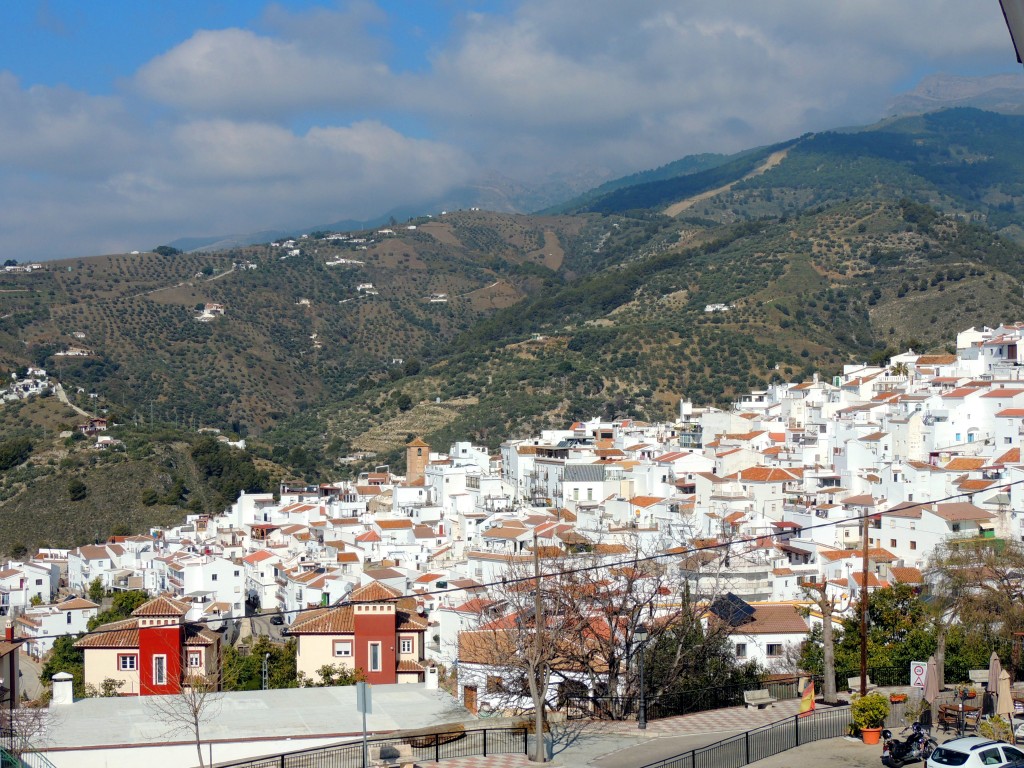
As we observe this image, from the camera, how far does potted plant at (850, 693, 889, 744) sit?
14740mm

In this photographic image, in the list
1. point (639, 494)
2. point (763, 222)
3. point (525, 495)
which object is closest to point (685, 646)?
point (639, 494)

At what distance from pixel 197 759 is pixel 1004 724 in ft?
32.8

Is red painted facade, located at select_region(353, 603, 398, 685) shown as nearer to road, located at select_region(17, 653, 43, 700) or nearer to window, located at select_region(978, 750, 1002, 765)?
road, located at select_region(17, 653, 43, 700)

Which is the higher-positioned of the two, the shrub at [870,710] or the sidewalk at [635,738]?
the shrub at [870,710]

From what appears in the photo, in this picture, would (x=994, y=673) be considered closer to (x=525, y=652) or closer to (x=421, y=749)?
(x=525, y=652)

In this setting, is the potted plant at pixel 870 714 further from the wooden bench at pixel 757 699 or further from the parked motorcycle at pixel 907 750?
the wooden bench at pixel 757 699

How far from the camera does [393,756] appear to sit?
14359mm

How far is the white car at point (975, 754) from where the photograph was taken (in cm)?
1205

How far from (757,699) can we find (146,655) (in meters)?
14.5

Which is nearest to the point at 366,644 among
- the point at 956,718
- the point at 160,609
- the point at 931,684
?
the point at 160,609

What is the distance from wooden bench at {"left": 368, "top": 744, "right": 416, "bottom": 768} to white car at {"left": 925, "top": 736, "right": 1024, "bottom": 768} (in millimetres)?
5554

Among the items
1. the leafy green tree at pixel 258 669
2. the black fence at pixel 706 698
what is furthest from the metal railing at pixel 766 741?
the leafy green tree at pixel 258 669

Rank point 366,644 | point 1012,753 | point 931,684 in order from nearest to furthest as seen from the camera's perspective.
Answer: point 1012,753, point 931,684, point 366,644

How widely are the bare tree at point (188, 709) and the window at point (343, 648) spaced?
7.65 m
